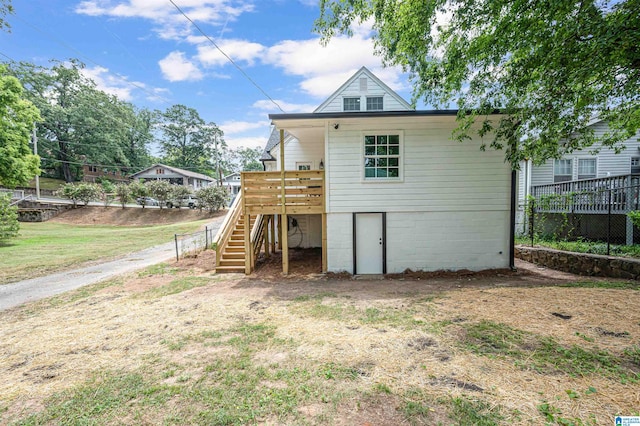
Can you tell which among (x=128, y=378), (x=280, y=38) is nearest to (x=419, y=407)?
(x=128, y=378)

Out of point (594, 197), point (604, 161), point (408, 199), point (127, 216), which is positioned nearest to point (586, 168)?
point (604, 161)

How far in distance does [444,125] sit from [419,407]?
7.47 meters

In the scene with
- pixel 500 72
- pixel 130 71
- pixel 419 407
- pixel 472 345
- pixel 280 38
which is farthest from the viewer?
pixel 130 71

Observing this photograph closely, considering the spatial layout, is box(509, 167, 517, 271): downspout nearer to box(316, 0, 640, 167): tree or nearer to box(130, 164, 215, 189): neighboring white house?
box(316, 0, 640, 167): tree

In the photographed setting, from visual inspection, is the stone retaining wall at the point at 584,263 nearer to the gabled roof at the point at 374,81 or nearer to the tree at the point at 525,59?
the tree at the point at 525,59

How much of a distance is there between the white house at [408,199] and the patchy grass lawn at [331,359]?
2147mm

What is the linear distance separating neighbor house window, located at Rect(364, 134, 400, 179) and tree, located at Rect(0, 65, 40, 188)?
1701 cm

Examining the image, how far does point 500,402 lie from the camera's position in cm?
255

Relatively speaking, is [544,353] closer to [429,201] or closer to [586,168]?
[429,201]

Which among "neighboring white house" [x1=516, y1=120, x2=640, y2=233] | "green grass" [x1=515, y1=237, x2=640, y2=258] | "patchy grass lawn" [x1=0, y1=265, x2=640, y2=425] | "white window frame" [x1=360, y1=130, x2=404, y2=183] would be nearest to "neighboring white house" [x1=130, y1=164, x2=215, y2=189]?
"white window frame" [x1=360, y1=130, x2=404, y2=183]

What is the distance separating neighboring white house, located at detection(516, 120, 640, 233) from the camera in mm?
13711

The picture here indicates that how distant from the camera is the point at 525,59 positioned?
5.51 m

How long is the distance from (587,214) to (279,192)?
40.5ft

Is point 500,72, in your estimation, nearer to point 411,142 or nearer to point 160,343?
point 411,142
